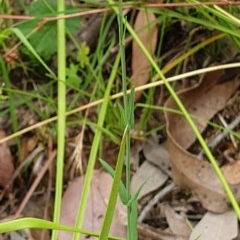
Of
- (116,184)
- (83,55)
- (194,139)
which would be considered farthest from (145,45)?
(116,184)

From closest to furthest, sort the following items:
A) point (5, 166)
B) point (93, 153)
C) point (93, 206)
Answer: point (93, 153)
point (93, 206)
point (5, 166)

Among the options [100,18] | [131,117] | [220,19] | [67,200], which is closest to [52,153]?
[67,200]

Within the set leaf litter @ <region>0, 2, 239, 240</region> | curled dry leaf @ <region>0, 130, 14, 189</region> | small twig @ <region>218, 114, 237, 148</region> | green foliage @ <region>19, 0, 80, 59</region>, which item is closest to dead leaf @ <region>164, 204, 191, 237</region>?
leaf litter @ <region>0, 2, 239, 240</region>

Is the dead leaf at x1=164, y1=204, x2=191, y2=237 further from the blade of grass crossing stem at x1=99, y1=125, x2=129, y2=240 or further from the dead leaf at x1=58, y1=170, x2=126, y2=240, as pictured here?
the blade of grass crossing stem at x1=99, y1=125, x2=129, y2=240

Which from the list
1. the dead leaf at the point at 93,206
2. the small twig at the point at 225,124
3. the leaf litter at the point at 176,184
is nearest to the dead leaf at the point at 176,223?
the leaf litter at the point at 176,184

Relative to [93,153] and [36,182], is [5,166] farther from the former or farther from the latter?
[93,153]

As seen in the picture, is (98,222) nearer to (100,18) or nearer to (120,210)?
(120,210)

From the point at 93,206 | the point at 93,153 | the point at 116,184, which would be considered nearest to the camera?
the point at 116,184
